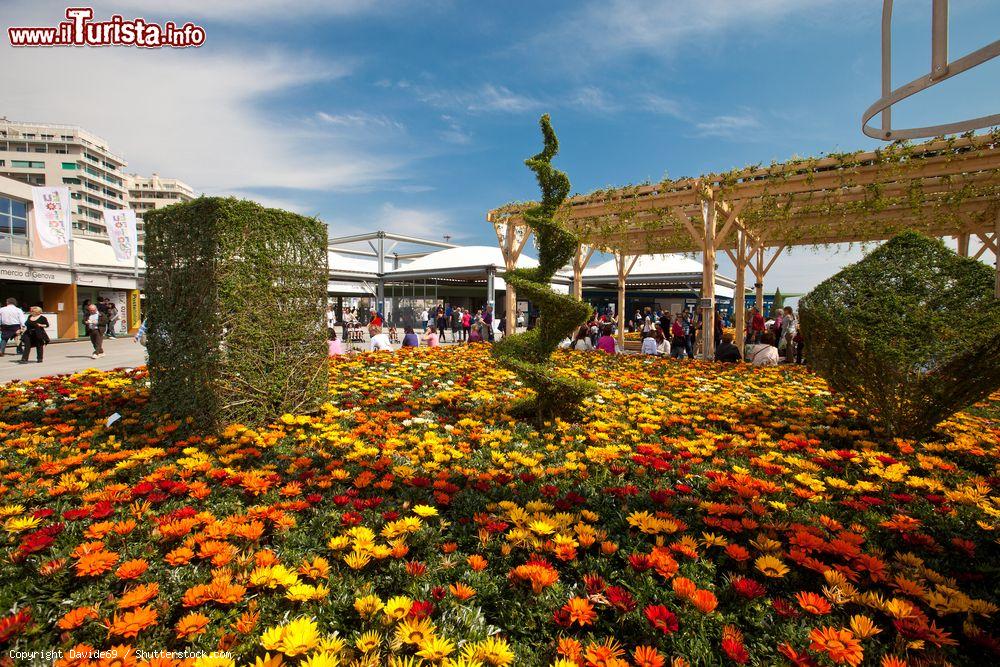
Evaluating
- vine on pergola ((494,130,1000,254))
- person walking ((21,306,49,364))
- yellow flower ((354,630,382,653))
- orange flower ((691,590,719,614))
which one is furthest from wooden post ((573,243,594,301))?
person walking ((21,306,49,364))

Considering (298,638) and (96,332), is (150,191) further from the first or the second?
(298,638)

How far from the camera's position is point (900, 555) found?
1.94 metres

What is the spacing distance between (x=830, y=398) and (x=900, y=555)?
12.5ft

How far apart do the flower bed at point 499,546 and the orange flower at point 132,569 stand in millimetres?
12

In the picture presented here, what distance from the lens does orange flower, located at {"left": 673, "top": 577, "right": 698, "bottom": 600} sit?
65.1 inches

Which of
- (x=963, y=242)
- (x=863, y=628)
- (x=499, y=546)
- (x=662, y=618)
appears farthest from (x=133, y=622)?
(x=963, y=242)

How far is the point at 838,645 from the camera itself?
142 centimetres

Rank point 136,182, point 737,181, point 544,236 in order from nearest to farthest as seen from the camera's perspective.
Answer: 1. point 544,236
2. point 737,181
3. point 136,182

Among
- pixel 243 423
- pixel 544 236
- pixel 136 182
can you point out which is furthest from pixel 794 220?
pixel 136 182

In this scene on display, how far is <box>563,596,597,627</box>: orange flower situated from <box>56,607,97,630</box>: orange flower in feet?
5.15

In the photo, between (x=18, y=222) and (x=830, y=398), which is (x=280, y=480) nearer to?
(x=830, y=398)

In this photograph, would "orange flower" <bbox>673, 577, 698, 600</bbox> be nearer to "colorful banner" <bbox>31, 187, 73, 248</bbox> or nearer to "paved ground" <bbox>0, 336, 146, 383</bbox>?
"paved ground" <bbox>0, 336, 146, 383</bbox>

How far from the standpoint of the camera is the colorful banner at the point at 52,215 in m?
17.9

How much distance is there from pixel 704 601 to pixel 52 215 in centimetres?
2519
